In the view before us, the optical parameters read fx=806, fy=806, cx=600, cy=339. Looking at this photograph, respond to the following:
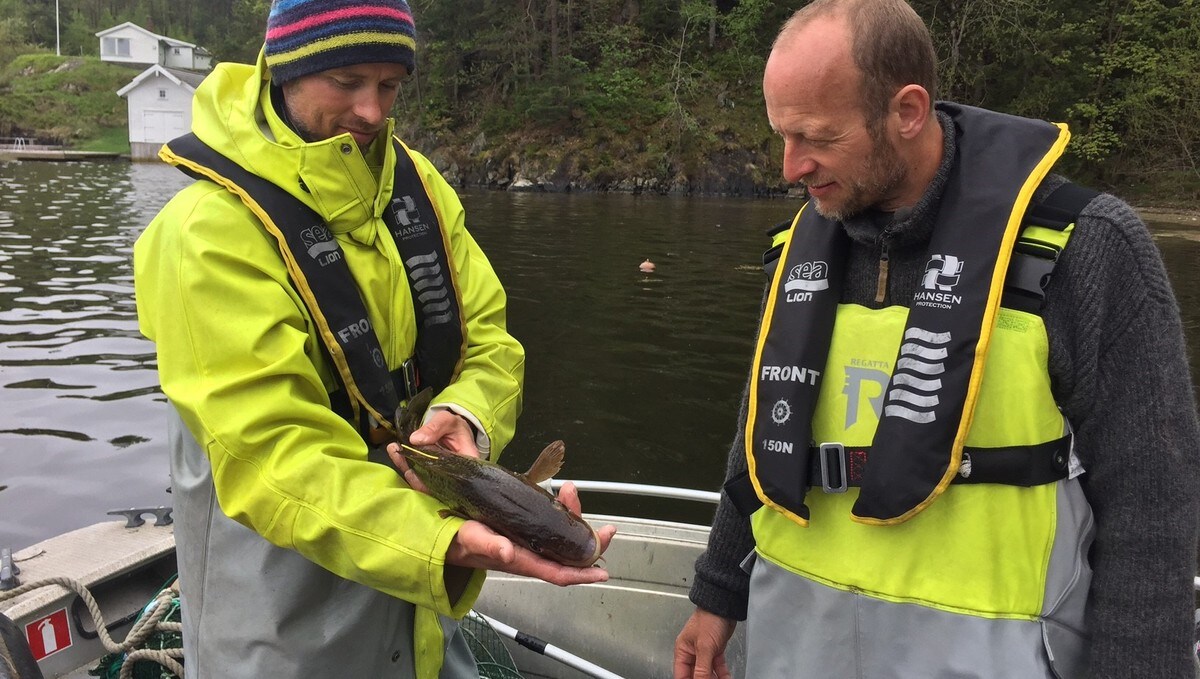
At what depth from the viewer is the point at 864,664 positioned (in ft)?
7.52

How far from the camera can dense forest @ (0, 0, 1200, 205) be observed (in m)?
37.5

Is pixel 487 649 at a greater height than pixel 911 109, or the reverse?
pixel 911 109

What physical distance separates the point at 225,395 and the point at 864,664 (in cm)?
189

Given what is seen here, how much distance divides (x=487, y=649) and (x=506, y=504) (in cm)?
214

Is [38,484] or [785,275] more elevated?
[785,275]

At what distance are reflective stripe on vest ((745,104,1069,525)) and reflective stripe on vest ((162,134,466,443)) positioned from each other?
3.61 ft

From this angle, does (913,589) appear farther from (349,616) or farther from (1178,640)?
(349,616)

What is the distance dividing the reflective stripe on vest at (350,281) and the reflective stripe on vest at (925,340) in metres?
1.10

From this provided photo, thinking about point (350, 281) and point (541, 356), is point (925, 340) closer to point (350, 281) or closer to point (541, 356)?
point (350, 281)

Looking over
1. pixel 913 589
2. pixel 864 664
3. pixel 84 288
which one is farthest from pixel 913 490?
pixel 84 288

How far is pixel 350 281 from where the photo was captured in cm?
241

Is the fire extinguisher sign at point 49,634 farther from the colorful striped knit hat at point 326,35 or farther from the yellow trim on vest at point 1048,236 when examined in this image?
the yellow trim on vest at point 1048,236

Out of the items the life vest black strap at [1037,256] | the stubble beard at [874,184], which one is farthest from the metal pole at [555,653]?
the life vest black strap at [1037,256]

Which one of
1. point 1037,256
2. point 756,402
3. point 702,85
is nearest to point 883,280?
point 1037,256
